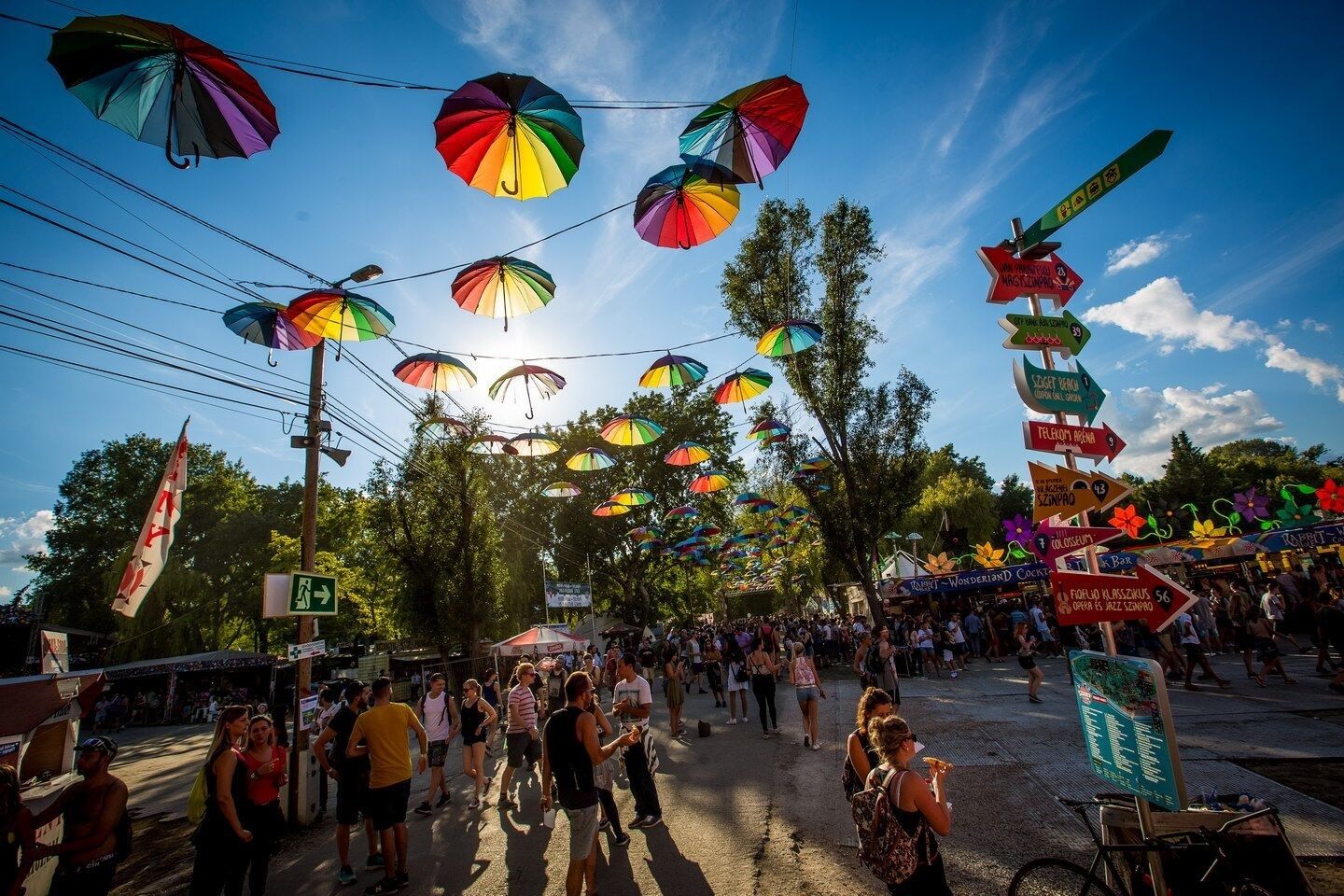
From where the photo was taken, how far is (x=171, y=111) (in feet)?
13.5

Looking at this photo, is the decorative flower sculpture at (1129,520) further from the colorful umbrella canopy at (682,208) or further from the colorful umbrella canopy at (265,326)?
the colorful umbrella canopy at (265,326)

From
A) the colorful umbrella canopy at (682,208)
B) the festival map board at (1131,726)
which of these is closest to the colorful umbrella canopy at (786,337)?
the colorful umbrella canopy at (682,208)

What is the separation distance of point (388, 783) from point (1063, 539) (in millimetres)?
6143

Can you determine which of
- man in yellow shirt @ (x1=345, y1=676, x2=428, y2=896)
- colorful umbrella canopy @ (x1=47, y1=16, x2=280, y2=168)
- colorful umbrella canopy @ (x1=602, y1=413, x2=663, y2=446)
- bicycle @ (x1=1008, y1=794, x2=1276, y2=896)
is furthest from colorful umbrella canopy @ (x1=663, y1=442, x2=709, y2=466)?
bicycle @ (x1=1008, y1=794, x2=1276, y2=896)

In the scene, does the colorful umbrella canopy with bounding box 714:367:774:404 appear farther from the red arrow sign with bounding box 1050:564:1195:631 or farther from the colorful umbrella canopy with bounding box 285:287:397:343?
the red arrow sign with bounding box 1050:564:1195:631

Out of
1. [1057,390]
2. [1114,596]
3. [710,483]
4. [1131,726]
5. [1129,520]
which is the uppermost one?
[710,483]

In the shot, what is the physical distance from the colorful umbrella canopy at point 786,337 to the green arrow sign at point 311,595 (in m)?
7.97

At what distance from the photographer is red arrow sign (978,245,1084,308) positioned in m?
4.89

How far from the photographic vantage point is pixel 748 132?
5027 mm

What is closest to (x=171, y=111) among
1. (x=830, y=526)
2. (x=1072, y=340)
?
(x=1072, y=340)

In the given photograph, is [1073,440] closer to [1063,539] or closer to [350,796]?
[1063,539]

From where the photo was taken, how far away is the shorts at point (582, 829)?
13.6ft

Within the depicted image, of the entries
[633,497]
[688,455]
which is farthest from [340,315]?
[633,497]

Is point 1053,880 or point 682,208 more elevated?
point 682,208
